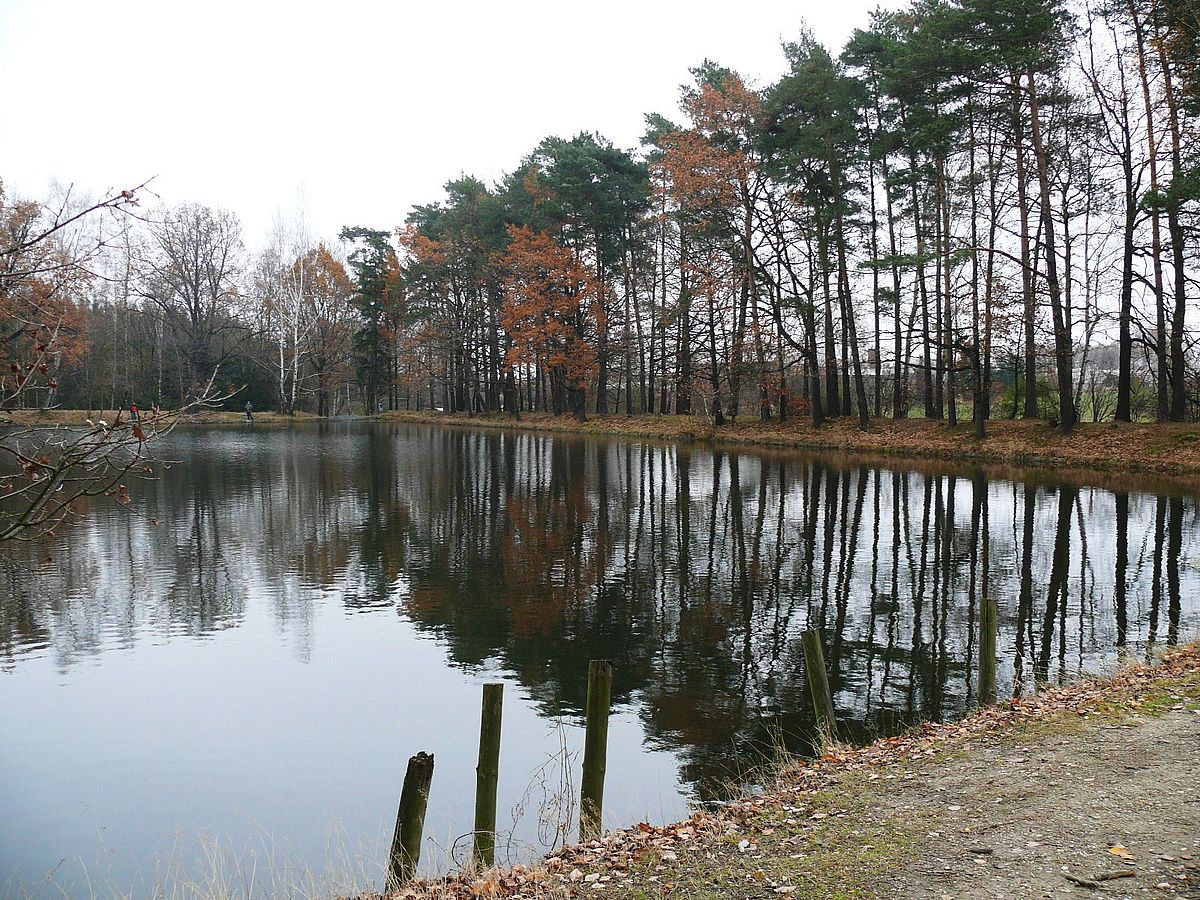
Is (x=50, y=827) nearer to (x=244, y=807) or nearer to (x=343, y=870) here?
(x=244, y=807)

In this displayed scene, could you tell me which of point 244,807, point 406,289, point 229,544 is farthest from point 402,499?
point 406,289

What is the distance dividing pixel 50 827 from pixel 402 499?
1670 cm

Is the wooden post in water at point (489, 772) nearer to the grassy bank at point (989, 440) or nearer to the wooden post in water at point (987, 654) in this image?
the wooden post in water at point (987, 654)

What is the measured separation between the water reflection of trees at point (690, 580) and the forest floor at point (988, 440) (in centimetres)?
432

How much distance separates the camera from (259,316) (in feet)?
227

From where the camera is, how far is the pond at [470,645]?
6777 millimetres

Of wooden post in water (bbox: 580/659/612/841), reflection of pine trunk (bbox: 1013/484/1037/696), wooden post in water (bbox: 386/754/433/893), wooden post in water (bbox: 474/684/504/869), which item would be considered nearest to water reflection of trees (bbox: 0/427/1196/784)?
reflection of pine trunk (bbox: 1013/484/1037/696)

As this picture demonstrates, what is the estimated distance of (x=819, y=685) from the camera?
7703 mm

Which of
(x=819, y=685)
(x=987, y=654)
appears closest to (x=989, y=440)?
(x=987, y=654)

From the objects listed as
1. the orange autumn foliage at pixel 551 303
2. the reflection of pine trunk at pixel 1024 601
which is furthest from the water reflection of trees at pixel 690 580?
the orange autumn foliage at pixel 551 303

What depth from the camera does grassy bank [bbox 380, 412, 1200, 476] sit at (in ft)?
80.2

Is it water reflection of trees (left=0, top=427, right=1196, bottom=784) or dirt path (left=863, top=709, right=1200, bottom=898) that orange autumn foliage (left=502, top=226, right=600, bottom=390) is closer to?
water reflection of trees (left=0, top=427, right=1196, bottom=784)

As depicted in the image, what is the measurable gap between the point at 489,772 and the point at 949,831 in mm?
2952

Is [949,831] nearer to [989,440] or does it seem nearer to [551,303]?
[989,440]
